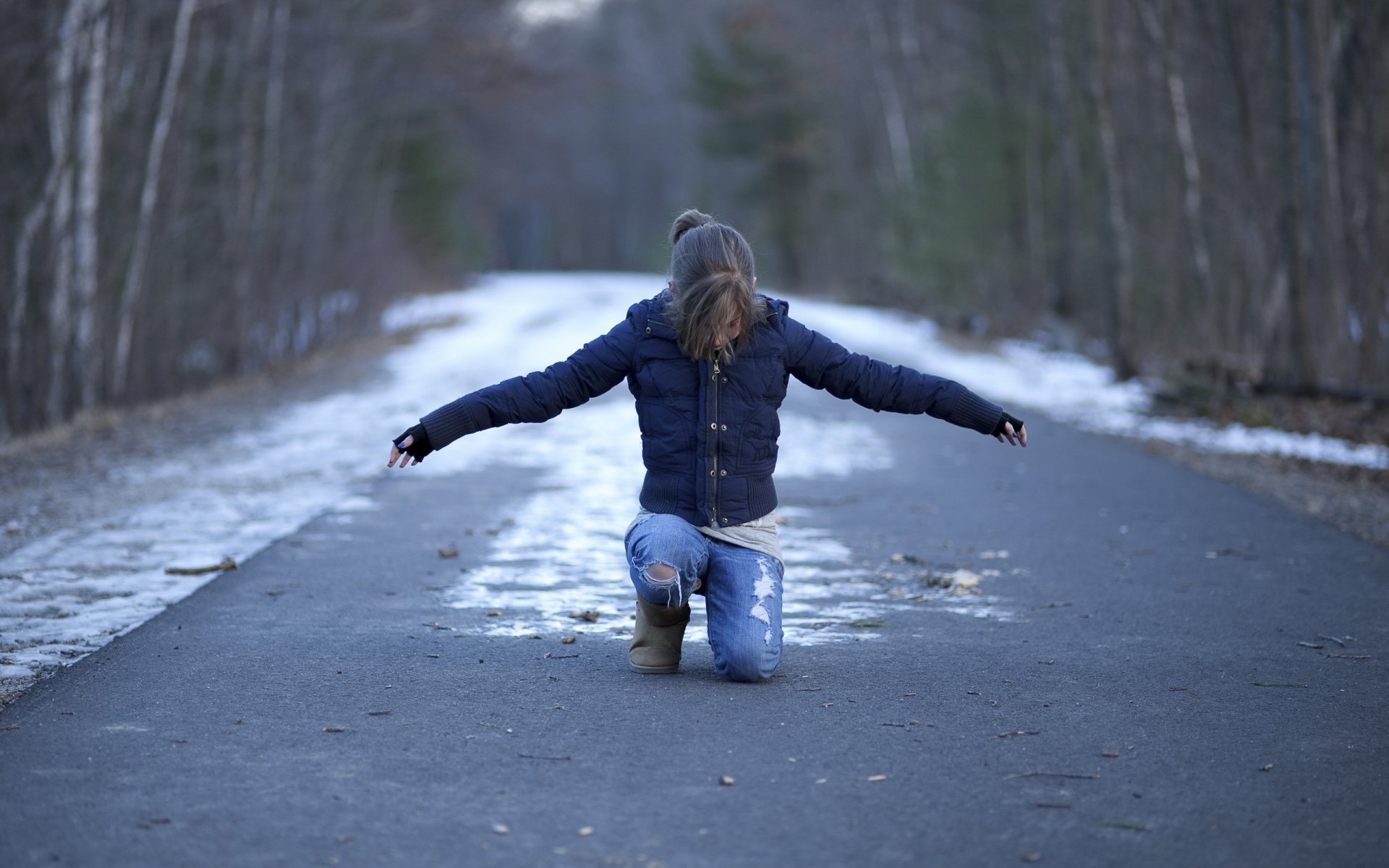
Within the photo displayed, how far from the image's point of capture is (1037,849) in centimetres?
357

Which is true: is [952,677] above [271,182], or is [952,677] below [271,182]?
below

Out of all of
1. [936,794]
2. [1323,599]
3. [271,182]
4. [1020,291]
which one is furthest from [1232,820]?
[1020,291]

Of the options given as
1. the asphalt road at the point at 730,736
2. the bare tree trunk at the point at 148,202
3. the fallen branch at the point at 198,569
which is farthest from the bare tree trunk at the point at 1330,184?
the fallen branch at the point at 198,569

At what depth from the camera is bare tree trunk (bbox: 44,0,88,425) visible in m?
13.4

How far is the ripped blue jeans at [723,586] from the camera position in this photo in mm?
5160

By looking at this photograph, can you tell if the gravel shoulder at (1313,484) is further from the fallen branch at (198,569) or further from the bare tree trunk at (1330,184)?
the fallen branch at (198,569)

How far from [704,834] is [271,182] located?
19.2 m

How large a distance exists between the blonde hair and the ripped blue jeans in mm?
673

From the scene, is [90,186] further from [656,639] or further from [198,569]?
[656,639]

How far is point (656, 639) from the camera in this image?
533 centimetres

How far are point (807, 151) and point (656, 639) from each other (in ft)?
145

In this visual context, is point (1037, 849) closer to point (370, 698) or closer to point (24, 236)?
point (370, 698)

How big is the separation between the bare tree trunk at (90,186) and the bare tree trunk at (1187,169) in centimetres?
1443

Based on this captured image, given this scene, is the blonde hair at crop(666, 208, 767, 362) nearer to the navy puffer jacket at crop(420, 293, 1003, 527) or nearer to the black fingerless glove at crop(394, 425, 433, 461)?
the navy puffer jacket at crop(420, 293, 1003, 527)
